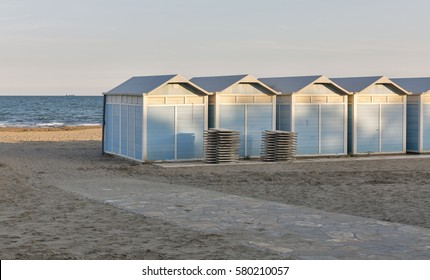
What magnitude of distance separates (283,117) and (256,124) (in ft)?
4.90

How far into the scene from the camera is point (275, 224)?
13.3 metres

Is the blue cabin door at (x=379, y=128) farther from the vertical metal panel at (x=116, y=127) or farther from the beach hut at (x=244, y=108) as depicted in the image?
the vertical metal panel at (x=116, y=127)

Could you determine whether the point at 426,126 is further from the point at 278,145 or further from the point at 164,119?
the point at 164,119

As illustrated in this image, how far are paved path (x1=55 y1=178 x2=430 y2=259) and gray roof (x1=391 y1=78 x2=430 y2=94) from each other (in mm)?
15746

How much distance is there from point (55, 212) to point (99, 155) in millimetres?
14972

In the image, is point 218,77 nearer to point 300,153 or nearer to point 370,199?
point 300,153

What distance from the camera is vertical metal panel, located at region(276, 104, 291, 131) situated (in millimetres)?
28125

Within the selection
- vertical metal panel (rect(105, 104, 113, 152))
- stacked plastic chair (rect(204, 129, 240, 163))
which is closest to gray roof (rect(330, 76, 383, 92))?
stacked plastic chair (rect(204, 129, 240, 163))

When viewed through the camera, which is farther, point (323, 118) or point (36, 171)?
point (323, 118)

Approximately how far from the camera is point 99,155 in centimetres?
2936

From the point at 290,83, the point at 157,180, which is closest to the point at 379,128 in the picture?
the point at 290,83
